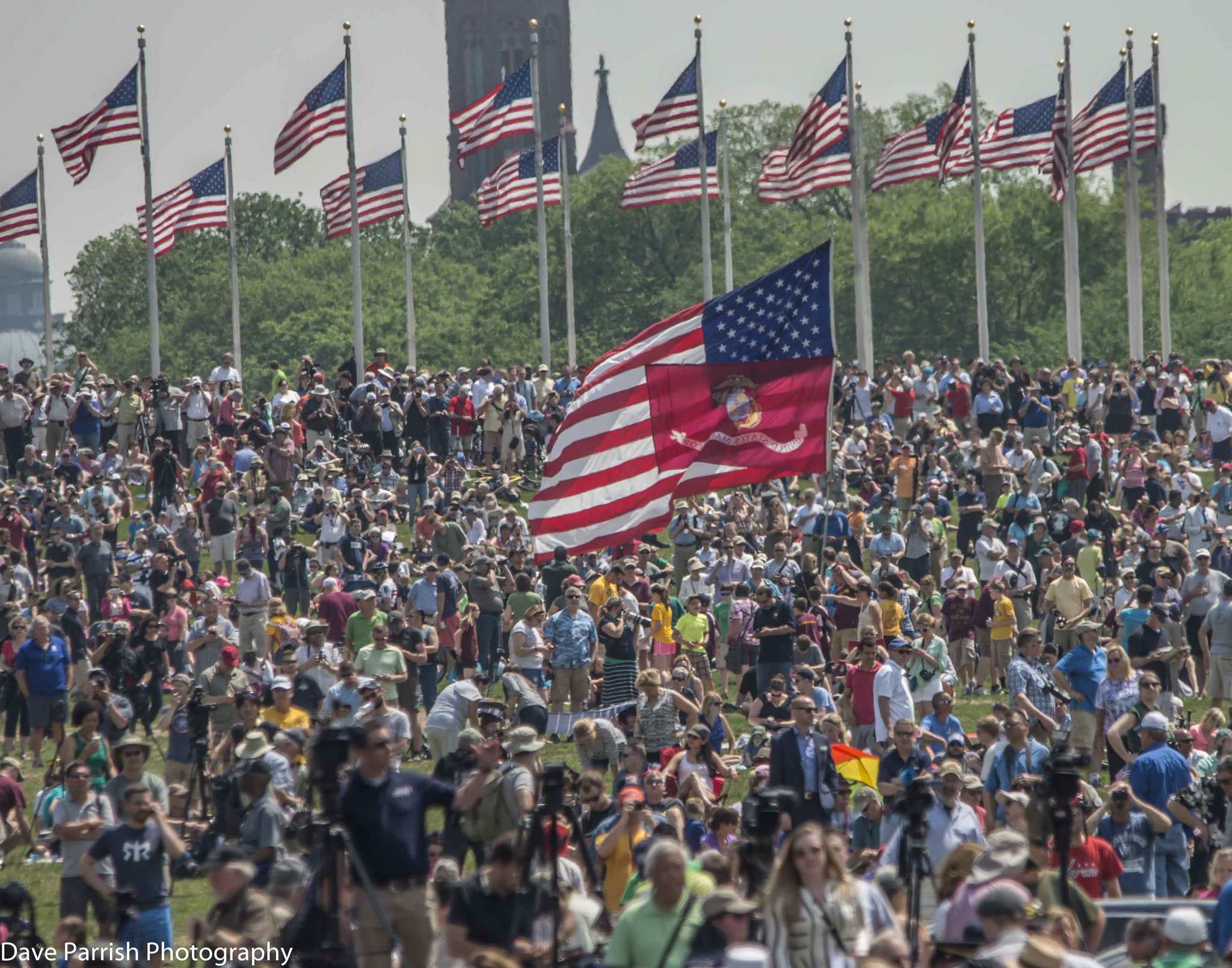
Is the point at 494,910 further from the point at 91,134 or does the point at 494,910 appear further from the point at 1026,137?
the point at 1026,137

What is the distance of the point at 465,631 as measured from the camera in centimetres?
2186

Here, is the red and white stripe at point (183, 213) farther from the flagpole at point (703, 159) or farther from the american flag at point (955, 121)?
the american flag at point (955, 121)

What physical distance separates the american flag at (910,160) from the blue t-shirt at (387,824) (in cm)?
2944

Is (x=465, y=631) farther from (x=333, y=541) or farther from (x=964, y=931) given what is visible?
(x=964, y=931)

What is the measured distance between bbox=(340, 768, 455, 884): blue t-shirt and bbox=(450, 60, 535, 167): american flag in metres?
30.2

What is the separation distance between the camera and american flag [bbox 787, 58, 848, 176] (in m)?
36.4

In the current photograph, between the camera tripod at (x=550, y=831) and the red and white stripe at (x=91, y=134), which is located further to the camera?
the red and white stripe at (x=91, y=134)

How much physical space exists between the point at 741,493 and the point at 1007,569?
6.10 metres

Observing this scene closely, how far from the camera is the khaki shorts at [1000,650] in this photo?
21359mm

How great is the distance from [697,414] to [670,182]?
2370 cm

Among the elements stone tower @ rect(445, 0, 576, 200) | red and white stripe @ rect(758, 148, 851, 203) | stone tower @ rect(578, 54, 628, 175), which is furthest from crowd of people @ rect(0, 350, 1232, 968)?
stone tower @ rect(578, 54, 628, 175)

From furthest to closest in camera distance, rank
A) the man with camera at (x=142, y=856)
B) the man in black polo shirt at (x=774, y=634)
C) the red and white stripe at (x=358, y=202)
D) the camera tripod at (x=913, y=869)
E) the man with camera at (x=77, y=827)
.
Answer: the red and white stripe at (x=358, y=202) → the man in black polo shirt at (x=774, y=634) → the man with camera at (x=77, y=827) → the man with camera at (x=142, y=856) → the camera tripod at (x=913, y=869)

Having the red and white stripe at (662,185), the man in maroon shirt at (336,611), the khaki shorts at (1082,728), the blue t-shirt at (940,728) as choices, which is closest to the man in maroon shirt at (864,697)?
the blue t-shirt at (940,728)

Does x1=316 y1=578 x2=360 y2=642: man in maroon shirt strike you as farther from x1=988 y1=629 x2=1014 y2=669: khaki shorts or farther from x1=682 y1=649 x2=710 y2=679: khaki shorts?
x1=988 y1=629 x2=1014 y2=669: khaki shorts
